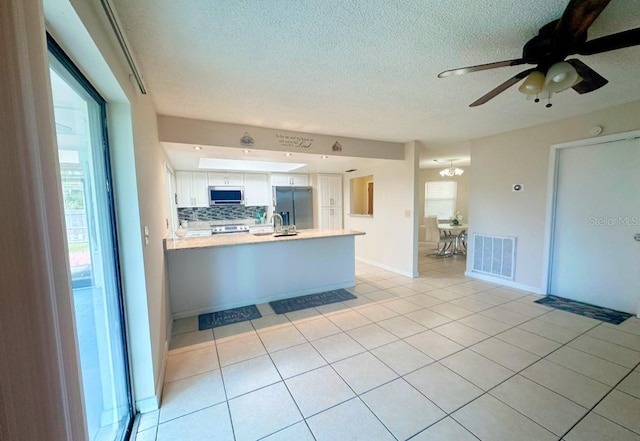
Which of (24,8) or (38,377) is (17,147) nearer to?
(24,8)

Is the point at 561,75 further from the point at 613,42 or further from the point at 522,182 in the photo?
the point at 522,182

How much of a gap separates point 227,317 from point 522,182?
4.41 meters

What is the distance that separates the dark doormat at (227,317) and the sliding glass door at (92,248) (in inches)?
47.8

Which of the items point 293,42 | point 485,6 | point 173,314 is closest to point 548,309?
point 485,6

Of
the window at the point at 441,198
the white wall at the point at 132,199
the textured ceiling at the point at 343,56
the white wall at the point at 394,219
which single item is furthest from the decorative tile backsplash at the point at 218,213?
the window at the point at 441,198

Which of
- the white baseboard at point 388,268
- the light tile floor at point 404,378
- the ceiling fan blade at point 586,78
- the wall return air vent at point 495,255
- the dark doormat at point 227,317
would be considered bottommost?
the light tile floor at point 404,378

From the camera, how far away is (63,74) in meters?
1.07

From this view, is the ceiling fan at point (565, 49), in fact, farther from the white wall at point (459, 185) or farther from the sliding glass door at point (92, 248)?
the white wall at point (459, 185)

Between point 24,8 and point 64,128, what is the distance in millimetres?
695

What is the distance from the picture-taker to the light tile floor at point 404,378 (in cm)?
152

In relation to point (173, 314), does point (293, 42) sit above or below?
above

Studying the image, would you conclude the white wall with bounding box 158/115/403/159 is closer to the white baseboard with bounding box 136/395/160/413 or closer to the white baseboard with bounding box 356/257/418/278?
the white baseboard with bounding box 356/257/418/278

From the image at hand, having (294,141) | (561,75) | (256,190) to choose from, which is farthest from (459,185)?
(561,75)

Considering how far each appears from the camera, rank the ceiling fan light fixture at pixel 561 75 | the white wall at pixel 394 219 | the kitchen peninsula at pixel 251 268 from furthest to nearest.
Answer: the white wall at pixel 394 219 → the kitchen peninsula at pixel 251 268 → the ceiling fan light fixture at pixel 561 75
